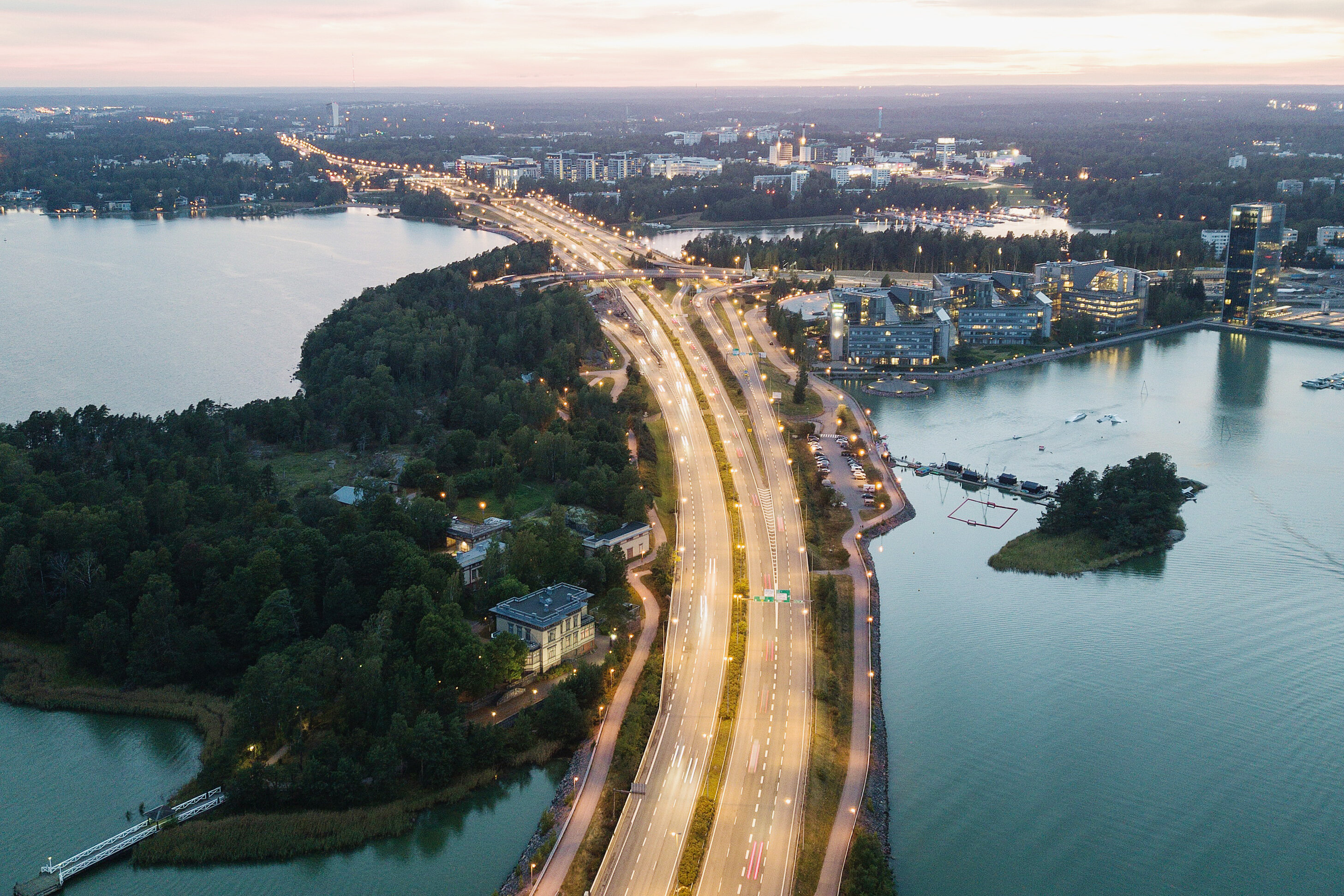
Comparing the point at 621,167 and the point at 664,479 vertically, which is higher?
the point at 621,167

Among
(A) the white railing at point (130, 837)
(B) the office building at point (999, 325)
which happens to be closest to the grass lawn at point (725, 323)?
(B) the office building at point (999, 325)

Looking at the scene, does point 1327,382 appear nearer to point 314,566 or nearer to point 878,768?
point 878,768

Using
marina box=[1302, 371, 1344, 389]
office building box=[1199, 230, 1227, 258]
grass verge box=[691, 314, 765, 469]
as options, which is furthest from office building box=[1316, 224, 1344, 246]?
grass verge box=[691, 314, 765, 469]

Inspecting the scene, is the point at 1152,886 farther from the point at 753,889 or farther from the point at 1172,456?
the point at 1172,456

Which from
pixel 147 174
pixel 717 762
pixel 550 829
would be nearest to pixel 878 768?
pixel 717 762

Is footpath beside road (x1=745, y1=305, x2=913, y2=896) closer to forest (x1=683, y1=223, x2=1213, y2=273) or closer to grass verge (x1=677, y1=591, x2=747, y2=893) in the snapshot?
grass verge (x1=677, y1=591, x2=747, y2=893)

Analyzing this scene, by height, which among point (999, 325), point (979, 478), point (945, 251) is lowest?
point (979, 478)
